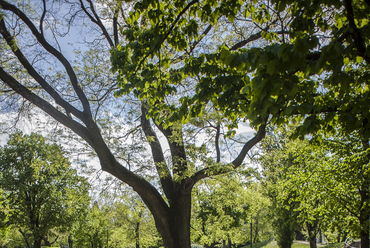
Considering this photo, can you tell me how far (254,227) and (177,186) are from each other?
2860 cm

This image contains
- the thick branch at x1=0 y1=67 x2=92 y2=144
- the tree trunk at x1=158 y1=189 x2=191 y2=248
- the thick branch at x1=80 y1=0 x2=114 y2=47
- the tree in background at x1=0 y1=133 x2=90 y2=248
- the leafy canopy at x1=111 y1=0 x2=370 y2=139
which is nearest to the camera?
the leafy canopy at x1=111 y1=0 x2=370 y2=139

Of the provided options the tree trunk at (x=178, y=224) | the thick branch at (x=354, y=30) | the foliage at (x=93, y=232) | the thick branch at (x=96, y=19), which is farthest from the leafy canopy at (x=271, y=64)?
the foliage at (x=93, y=232)

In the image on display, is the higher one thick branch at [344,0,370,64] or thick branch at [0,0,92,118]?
thick branch at [0,0,92,118]

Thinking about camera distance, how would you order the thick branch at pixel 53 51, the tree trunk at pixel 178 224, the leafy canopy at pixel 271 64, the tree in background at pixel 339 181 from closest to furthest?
the leafy canopy at pixel 271 64 → the thick branch at pixel 53 51 → the tree trunk at pixel 178 224 → the tree in background at pixel 339 181

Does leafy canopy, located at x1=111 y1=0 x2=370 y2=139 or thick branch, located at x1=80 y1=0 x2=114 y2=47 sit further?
thick branch, located at x1=80 y1=0 x2=114 y2=47

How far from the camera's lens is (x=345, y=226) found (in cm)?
1098

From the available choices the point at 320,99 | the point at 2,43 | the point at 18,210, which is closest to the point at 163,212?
the point at 320,99

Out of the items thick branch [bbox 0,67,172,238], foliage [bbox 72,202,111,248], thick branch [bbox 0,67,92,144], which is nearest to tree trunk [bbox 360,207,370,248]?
thick branch [bbox 0,67,172,238]

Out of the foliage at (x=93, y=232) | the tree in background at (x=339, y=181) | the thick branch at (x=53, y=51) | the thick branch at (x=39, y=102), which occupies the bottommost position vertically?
the foliage at (x=93, y=232)

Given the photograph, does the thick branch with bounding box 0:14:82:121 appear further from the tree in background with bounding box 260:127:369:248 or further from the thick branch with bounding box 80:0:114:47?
the tree in background with bounding box 260:127:369:248

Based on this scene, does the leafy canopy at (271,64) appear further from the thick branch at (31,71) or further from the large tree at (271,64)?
the thick branch at (31,71)

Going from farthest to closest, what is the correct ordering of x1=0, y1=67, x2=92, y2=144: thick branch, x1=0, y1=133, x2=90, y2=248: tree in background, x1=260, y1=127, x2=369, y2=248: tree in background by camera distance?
x1=0, y1=133, x2=90, y2=248: tree in background
x1=260, y1=127, x2=369, y2=248: tree in background
x1=0, y1=67, x2=92, y2=144: thick branch

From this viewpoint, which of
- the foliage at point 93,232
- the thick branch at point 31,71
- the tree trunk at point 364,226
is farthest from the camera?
the foliage at point 93,232

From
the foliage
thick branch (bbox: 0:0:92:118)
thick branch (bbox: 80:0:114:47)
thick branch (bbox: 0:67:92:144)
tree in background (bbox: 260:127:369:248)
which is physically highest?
thick branch (bbox: 80:0:114:47)
